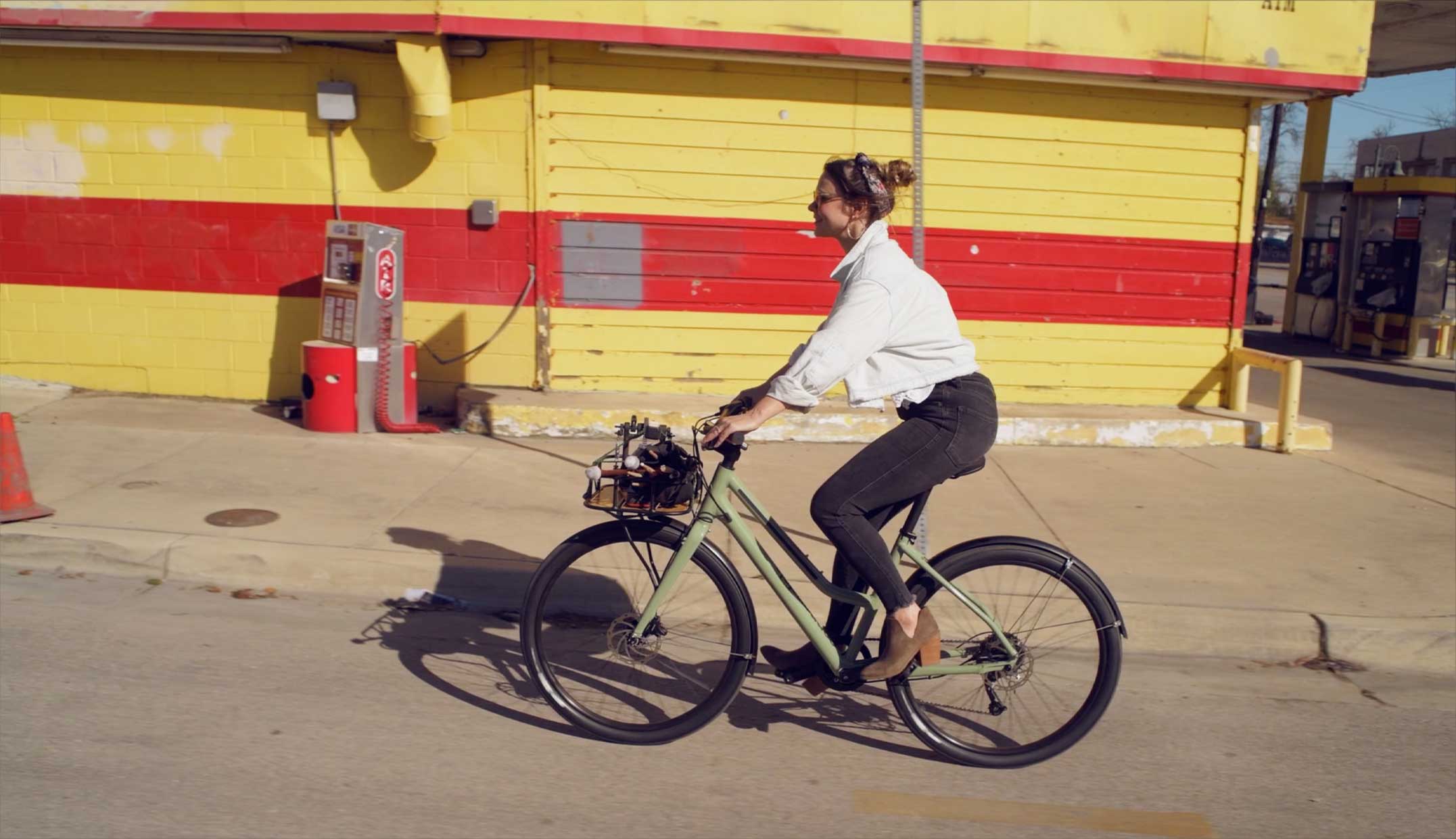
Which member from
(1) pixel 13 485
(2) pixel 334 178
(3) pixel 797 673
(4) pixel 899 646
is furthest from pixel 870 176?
(2) pixel 334 178

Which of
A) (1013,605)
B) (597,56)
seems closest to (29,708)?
(1013,605)

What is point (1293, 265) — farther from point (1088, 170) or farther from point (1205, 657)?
point (1205, 657)

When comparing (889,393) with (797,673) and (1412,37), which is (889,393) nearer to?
(797,673)

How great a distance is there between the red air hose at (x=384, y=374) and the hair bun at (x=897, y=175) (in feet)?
18.0

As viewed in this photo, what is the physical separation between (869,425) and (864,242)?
17.1 ft

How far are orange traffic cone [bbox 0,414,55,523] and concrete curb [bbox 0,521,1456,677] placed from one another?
0.11 m

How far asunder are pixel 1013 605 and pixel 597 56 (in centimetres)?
619

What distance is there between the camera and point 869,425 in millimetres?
9141

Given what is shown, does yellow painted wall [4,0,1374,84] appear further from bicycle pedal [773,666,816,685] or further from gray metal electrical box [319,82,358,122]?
bicycle pedal [773,666,816,685]

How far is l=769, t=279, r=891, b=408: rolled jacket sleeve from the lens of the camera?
3791 millimetres

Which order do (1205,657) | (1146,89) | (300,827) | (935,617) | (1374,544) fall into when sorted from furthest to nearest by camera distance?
(1146,89)
(1374,544)
(1205,657)
(935,617)
(300,827)

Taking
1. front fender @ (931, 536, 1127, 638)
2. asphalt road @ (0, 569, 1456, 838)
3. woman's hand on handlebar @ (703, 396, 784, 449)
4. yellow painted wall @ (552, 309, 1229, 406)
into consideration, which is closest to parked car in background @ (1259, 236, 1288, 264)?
yellow painted wall @ (552, 309, 1229, 406)

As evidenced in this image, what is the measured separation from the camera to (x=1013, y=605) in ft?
14.2

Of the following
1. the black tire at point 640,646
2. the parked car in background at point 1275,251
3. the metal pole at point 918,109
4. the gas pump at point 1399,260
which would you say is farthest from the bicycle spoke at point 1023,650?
the parked car in background at point 1275,251
